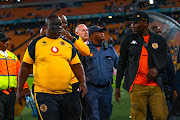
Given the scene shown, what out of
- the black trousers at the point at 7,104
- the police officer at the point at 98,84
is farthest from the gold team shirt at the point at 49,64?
the black trousers at the point at 7,104

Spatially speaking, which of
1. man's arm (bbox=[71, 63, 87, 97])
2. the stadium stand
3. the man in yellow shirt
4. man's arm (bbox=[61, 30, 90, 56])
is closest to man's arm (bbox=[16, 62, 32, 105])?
Answer: the man in yellow shirt

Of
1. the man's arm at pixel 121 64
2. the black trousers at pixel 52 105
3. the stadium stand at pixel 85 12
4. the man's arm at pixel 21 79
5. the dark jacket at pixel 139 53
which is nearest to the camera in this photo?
the black trousers at pixel 52 105

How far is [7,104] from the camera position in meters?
5.30

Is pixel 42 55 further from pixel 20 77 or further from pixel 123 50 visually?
pixel 123 50

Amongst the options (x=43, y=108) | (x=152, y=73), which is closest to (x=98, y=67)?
(x=152, y=73)

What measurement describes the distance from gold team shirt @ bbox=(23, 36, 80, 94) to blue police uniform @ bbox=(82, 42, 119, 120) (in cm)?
166

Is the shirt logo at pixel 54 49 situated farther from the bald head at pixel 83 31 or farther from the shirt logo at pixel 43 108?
the bald head at pixel 83 31

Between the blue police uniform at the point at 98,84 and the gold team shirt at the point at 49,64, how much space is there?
1.66m

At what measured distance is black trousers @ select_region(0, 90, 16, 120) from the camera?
17.0ft

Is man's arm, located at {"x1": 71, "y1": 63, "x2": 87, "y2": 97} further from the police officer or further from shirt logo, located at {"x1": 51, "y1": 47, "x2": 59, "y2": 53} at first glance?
the police officer

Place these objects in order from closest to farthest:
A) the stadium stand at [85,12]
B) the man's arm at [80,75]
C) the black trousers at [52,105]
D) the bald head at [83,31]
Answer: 1. the black trousers at [52,105]
2. the man's arm at [80,75]
3. the bald head at [83,31]
4. the stadium stand at [85,12]

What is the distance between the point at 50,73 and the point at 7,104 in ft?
7.11

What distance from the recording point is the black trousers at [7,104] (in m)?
5.19

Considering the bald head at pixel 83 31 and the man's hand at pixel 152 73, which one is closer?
the man's hand at pixel 152 73
